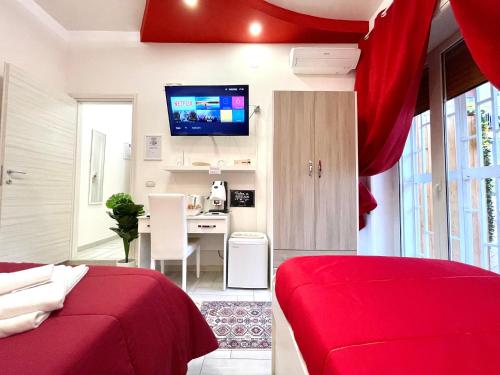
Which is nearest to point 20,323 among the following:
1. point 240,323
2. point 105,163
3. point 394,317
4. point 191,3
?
point 394,317

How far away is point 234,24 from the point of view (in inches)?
117

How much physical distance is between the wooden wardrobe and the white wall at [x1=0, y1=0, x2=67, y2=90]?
272 cm

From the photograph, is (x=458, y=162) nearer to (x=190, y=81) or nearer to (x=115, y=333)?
(x=115, y=333)

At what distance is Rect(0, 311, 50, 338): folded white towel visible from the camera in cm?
62

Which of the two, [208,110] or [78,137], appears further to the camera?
[78,137]

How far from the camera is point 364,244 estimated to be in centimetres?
298

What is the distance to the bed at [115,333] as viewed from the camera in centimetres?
56

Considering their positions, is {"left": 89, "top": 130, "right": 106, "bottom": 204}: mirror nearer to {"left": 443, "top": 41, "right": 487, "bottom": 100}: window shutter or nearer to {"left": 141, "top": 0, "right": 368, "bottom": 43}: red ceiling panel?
{"left": 141, "top": 0, "right": 368, "bottom": 43}: red ceiling panel

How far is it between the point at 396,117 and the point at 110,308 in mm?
2377

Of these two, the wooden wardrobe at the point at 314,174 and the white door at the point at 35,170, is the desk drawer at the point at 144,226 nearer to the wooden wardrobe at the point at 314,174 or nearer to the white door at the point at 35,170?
the white door at the point at 35,170

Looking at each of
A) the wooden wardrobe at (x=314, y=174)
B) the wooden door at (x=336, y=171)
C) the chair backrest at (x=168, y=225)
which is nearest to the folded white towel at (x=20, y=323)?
the chair backrest at (x=168, y=225)

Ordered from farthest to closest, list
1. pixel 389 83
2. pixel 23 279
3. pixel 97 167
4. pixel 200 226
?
1. pixel 97 167
2. pixel 200 226
3. pixel 389 83
4. pixel 23 279

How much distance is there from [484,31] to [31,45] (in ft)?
13.1

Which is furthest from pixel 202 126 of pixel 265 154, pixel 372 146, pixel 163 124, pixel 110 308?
pixel 110 308
